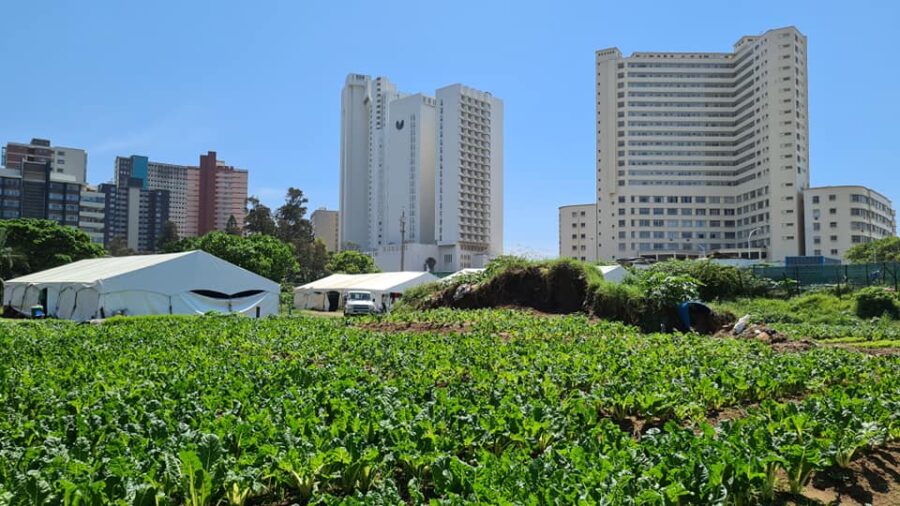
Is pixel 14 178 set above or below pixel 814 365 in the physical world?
above

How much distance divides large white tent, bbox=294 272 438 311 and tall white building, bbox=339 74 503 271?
5289 centimetres

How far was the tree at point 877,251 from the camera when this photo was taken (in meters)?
74.7

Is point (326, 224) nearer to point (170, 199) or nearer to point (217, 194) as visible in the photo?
point (217, 194)

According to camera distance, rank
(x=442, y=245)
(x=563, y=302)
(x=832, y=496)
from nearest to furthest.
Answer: (x=832, y=496)
(x=563, y=302)
(x=442, y=245)

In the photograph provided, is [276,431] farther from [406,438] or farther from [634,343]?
[634,343]

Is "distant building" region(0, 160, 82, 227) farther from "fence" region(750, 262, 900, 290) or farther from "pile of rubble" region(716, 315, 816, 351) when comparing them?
Answer: "pile of rubble" region(716, 315, 816, 351)

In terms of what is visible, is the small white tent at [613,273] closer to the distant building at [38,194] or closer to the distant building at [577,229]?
the distant building at [577,229]

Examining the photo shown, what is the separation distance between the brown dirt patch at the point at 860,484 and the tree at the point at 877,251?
81.3 metres

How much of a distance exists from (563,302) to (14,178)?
108763 mm

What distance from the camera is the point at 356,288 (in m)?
47.1

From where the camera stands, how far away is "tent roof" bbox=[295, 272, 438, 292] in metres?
46.5

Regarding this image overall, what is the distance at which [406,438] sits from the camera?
5270mm

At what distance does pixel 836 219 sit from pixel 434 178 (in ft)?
213

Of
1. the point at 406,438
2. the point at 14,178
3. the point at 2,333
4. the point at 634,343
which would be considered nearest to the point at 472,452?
the point at 406,438
